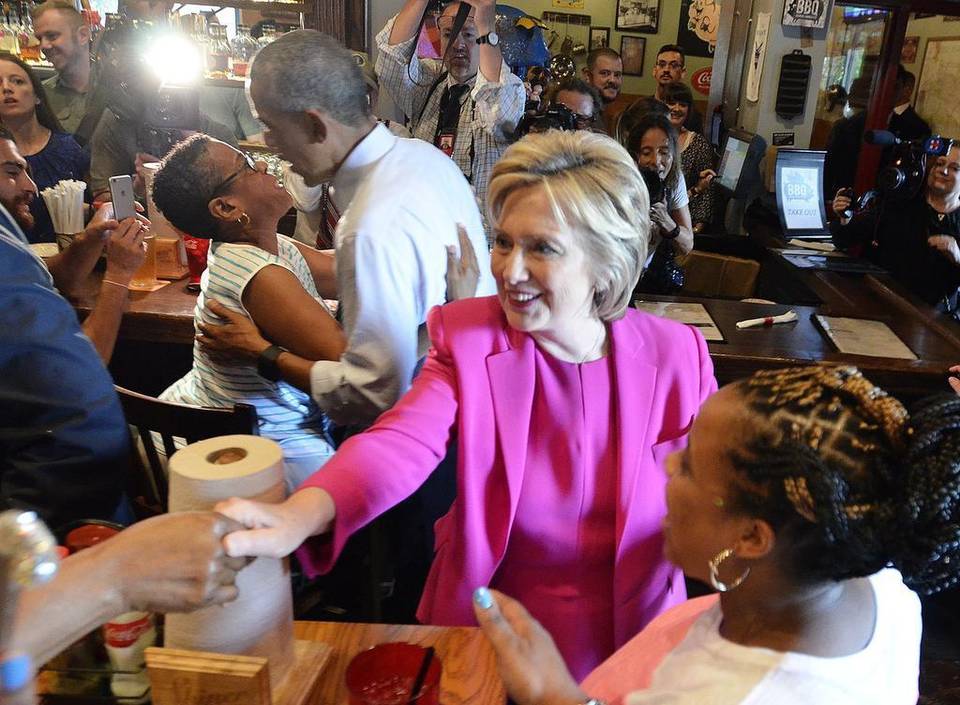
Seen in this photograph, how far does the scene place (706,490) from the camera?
2.99 ft

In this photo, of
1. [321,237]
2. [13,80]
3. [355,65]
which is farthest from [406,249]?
[13,80]

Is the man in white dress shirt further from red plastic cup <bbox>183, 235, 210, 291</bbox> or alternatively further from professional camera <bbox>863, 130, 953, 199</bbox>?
professional camera <bbox>863, 130, 953, 199</bbox>

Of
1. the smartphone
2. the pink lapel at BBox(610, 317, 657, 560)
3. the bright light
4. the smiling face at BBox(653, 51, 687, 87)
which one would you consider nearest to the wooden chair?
the pink lapel at BBox(610, 317, 657, 560)

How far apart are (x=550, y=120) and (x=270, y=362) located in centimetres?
174

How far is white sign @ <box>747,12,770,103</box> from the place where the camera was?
192 inches

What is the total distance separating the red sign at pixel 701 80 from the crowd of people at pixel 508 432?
6572 millimetres

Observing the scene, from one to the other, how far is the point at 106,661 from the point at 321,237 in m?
2.18

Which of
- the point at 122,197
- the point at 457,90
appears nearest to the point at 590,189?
the point at 122,197

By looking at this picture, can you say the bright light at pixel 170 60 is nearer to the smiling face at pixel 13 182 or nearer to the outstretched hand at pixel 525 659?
the smiling face at pixel 13 182

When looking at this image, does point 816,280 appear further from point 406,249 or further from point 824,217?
point 406,249

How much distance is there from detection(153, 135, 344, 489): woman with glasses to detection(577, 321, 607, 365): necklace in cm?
58

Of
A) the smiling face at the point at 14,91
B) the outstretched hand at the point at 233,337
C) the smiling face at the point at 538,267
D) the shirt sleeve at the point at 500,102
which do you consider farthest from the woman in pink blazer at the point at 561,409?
the smiling face at the point at 14,91

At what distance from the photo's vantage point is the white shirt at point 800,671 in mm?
806

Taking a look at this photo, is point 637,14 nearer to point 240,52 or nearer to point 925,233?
point 240,52
